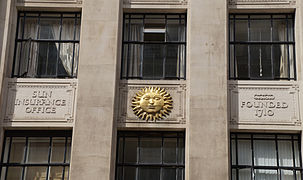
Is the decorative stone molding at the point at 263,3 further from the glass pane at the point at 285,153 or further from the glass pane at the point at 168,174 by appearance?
the glass pane at the point at 168,174

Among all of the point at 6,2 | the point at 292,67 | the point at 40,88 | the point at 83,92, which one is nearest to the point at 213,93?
the point at 292,67

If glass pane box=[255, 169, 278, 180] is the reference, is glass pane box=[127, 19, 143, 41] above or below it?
above

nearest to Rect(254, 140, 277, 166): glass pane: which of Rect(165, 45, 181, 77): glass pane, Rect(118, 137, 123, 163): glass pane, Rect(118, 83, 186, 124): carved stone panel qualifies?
Rect(118, 83, 186, 124): carved stone panel

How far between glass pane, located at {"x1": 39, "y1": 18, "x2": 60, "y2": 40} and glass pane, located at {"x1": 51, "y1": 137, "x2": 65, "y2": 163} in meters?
3.97

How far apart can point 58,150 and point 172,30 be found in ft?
19.9

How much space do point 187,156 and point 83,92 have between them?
13.9ft

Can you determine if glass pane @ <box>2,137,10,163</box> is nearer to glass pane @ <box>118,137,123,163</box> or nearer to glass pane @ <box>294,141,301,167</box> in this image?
glass pane @ <box>118,137,123,163</box>

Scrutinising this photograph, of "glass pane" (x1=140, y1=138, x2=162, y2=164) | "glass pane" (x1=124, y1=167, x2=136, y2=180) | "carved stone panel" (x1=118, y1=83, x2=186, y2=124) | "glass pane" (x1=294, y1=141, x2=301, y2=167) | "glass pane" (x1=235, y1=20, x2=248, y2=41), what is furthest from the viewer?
"glass pane" (x1=235, y1=20, x2=248, y2=41)

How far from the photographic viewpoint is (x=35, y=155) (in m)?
19.5

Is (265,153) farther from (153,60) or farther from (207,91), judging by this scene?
(153,60)

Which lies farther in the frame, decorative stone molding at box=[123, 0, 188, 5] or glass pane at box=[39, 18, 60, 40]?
glass pane at box=[39, 18, 60, 40]

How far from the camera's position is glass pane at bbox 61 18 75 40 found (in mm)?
20969

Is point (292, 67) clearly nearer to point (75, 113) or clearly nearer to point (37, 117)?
point (75, 113)

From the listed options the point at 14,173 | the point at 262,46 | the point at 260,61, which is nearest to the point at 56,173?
the point at 14,173
